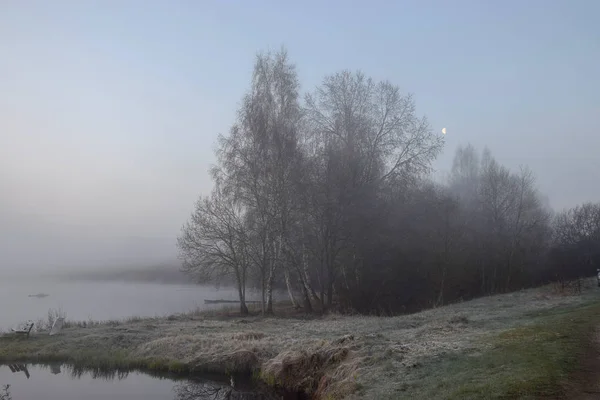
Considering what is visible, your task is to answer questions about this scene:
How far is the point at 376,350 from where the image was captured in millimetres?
13703

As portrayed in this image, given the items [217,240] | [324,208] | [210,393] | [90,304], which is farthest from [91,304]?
[210,393]

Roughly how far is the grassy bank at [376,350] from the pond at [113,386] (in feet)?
1.94

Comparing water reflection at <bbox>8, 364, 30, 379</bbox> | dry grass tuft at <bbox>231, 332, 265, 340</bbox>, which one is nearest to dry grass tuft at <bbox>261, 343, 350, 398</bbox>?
dry grass tuft at <bbox>231, 332, 265, 340</bbox>

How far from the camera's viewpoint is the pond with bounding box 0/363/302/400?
15477mm

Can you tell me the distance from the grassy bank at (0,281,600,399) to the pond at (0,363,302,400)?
593mm

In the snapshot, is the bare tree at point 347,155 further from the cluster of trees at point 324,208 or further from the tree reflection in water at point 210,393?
the tree reflection in water at point 210,393

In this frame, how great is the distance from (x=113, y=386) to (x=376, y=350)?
9564 mm

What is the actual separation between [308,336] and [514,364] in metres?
9.86

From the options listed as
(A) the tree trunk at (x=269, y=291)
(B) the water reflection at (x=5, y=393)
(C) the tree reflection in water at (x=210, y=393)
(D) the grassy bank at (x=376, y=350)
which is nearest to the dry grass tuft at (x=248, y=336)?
(D) the grassy bank at (x=376, y=350)

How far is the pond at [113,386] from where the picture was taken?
15.5m

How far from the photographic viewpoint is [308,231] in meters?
32.3

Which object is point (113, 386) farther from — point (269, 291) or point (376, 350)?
point (269, 291)

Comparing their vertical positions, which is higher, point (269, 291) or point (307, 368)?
point (269, 291)

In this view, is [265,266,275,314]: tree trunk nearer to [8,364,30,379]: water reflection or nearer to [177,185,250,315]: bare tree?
[177,185,250,315]: bare tree
